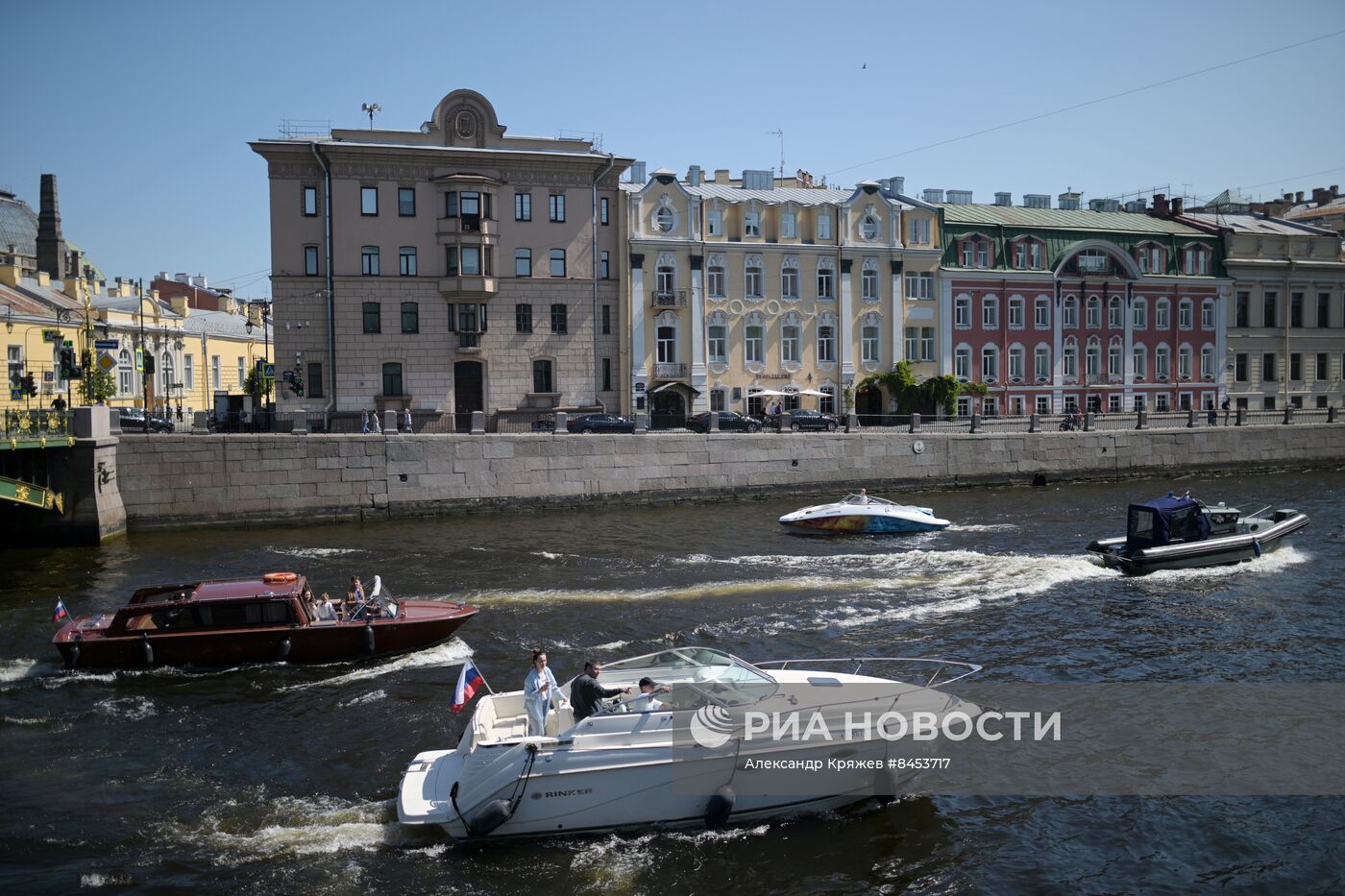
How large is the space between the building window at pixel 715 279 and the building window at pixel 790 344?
3.74 m

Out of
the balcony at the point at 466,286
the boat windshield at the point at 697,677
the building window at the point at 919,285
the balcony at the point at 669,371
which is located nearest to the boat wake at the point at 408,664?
the boat windshield at the point at 697,677

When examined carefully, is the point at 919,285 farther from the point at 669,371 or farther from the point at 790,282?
the point at 669,371

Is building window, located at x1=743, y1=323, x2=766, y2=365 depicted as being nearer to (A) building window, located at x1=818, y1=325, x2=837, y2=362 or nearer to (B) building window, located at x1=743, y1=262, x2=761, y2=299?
(B) building window, located at x1=743, y1=262, x2=761, y2=299

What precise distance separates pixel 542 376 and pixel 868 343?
1708 centimetres

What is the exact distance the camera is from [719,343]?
172 feet

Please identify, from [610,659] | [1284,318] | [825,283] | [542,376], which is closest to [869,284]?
[825,283]

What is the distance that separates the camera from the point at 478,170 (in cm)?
4844

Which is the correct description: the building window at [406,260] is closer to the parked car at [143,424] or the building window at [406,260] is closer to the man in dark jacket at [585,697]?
the parked car at [143,424]

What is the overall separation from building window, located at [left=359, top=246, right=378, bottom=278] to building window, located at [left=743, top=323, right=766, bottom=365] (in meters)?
17.9

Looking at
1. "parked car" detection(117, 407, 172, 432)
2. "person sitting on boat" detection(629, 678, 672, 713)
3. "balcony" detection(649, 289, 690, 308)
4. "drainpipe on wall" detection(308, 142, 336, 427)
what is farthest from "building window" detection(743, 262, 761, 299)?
"person sitting on boat" detection(629, 678, 672, 713)

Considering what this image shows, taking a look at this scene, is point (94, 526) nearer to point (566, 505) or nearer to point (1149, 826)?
point (566, 505)

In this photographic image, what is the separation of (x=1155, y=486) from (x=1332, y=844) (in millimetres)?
34078

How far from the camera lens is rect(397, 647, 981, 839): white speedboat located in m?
12.5

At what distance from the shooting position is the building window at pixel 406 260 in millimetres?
47938
